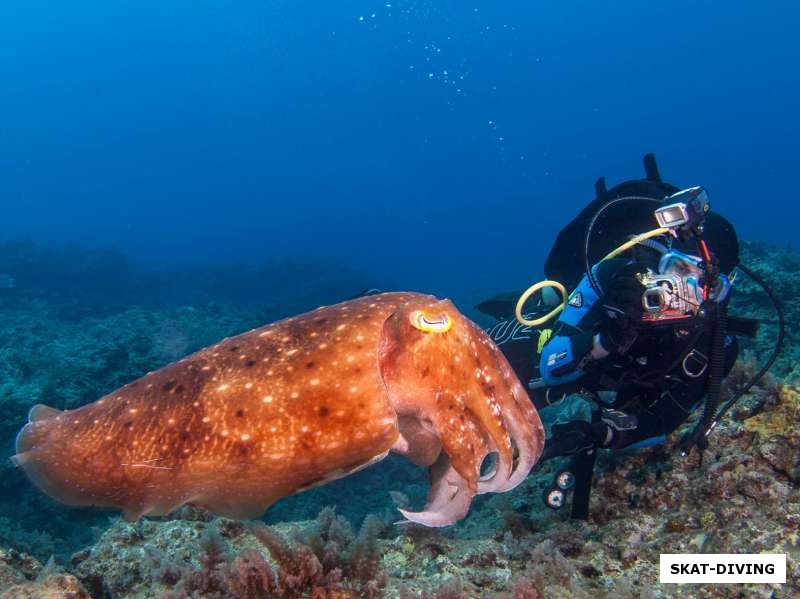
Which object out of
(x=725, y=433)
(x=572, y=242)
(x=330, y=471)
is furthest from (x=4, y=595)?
(x=572, y=242)

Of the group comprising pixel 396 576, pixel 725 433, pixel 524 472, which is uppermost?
pixel 524 472

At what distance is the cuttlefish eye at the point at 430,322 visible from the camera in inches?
98.7

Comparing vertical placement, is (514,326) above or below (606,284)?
below

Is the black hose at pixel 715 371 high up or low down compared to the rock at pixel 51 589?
up

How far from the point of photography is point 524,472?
2738mm

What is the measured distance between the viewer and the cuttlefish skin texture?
2.23 metres

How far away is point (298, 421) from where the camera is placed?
224 centimetres

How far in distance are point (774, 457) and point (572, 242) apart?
9.96ft

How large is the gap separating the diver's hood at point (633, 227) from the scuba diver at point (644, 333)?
0.01m

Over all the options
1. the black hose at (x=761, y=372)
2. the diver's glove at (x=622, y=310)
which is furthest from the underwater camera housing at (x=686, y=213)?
the black hose at (x=761, y=372)

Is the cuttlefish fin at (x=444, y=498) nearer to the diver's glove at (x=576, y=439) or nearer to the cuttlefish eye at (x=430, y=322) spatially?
the cuttlefish eye at (x=430, y=322)

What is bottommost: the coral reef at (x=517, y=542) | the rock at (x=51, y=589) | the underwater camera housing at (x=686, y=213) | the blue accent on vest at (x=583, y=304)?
the coral reef at (x=517, y=542)

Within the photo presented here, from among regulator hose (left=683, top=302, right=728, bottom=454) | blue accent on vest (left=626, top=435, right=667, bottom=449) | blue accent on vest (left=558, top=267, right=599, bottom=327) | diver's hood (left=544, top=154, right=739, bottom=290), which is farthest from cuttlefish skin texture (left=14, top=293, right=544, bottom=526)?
diver's hood (left=544, top=154, right=739, bottom=290)

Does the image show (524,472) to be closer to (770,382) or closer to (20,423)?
(770,382)
